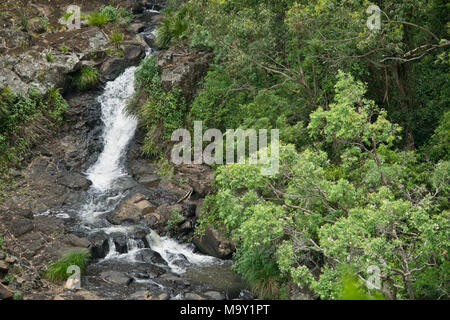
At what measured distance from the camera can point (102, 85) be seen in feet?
54.9

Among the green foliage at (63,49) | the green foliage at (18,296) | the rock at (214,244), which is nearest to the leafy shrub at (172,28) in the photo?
the green foliage at (63,49)

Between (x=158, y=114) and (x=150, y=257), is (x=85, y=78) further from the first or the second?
(x=150, y=257)

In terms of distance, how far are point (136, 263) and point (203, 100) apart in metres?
6.51

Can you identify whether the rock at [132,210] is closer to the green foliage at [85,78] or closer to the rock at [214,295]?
the rock at [214,295]

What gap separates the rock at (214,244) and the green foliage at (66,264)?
2.94 m

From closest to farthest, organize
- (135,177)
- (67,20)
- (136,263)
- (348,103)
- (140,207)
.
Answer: (348,103) < (136,263) < (140,207) < (135,177) < (67,20)

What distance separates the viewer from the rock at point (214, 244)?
11227 millimetres

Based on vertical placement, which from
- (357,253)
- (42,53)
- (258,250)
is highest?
(42,53)

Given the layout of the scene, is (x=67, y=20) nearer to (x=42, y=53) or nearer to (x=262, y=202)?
(x=42, y=53)

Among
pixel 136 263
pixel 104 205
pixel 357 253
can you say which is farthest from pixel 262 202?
pixel 104 205

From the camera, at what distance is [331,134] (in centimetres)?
897

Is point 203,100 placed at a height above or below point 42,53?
below

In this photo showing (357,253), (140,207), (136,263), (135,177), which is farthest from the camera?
(135,177)

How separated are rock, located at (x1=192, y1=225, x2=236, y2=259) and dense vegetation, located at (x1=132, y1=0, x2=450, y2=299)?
1.21 feet
